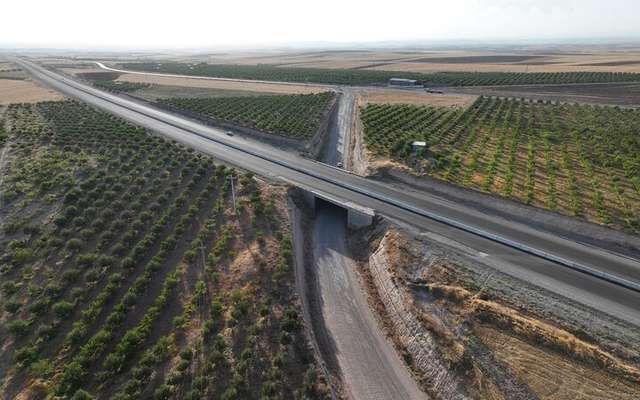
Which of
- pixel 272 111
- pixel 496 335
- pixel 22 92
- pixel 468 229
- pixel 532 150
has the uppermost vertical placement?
pixel 22 92

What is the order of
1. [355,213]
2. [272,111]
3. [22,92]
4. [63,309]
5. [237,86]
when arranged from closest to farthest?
[63,309] → [355,213] → [272,111] → [22,92] → [237,86]

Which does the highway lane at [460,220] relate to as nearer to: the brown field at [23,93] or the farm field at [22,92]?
the brown field at [23,93]

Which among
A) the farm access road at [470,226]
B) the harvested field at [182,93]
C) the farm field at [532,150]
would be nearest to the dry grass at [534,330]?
the farm access road at [470,226]

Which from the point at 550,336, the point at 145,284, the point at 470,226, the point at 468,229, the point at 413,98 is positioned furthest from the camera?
the point at 413,98

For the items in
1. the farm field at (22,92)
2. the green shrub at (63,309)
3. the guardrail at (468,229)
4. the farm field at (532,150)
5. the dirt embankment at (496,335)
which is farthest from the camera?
the farm field at (22,92)

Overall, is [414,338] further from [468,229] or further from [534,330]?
[468,229]

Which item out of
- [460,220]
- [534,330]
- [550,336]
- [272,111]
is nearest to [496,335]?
[534,330]

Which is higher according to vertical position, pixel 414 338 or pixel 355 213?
pixel 355 213

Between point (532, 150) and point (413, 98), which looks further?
point (413, 98)
